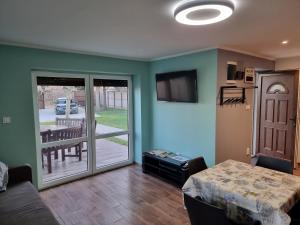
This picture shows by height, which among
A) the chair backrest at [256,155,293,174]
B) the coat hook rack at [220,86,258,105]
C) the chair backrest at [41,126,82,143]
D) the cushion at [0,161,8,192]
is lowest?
the cushion at [0,161,8,192]

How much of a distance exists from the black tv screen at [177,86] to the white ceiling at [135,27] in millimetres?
456

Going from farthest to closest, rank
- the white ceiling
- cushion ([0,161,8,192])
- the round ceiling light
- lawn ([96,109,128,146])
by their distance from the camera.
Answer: lawn ([96,109,128,146])
cushion ([0,161,8,192])
the white ceiling
the round ceiling light

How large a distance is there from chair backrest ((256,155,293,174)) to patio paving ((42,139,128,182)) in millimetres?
2820

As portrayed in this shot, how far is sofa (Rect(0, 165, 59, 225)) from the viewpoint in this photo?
6.21 ft

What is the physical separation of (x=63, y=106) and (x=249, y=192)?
318 centimetres

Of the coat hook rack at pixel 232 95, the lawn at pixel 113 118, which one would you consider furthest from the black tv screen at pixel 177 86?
the lawn at pixel 113 118

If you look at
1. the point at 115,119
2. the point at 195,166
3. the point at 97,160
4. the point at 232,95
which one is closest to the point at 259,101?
the point at 232,95

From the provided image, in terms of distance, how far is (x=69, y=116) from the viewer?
379 cm

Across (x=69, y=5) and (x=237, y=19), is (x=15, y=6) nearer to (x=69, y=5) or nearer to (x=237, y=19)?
(x=69, y=5)

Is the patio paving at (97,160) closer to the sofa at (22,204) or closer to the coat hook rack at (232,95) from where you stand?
the sofa at (22,204)

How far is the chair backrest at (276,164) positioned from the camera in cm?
241

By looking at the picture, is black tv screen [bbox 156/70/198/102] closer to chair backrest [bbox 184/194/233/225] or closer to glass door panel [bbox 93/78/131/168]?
glass door panel [bbox 93/78/131/168]

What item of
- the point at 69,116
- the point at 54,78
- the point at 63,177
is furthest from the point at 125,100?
the point at 63,177

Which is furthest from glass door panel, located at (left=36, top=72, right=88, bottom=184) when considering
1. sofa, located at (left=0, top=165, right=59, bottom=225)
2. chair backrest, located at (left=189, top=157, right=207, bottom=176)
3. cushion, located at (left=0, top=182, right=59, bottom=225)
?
chair backrest, located at (left=189, top=157, right=207, bottom=176)
